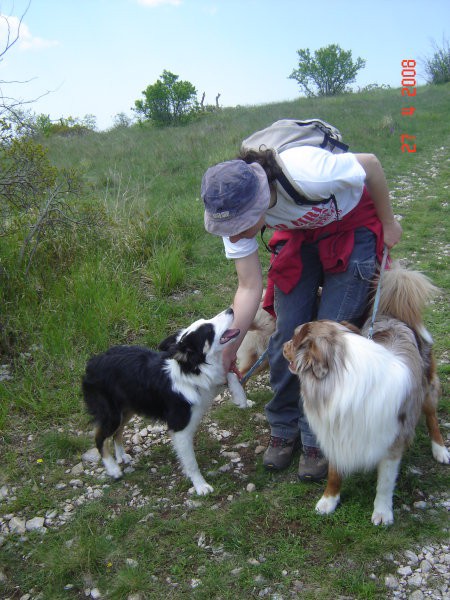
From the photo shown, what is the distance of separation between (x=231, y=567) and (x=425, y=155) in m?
11.1

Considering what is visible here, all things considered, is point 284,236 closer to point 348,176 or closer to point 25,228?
point 348,176

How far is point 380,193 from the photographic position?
2637mm

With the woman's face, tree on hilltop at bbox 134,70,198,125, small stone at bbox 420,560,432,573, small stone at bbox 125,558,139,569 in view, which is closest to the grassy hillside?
small stone at bbox 125,558,139,569

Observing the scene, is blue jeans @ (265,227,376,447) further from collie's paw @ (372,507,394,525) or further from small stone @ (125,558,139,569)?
small stone @ (125,558,139,569)

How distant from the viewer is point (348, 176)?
7.78ft

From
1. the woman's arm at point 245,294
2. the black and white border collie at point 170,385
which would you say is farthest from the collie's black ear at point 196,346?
the woman's arm at point 245,294

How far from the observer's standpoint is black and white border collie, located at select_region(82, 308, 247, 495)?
2818 millimetres

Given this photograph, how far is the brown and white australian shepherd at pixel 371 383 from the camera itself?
2156mm

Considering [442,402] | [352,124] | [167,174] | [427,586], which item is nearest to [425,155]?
[352,124]

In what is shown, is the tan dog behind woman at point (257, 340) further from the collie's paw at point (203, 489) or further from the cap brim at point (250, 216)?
the cap brim at point (250, 216)

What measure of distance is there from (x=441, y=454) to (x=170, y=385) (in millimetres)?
1682

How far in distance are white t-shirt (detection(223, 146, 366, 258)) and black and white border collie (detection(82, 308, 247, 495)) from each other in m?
0.66

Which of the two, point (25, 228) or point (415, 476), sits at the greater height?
point (25, 228)

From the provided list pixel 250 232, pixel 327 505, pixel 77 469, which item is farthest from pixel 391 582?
pixel 77 469
